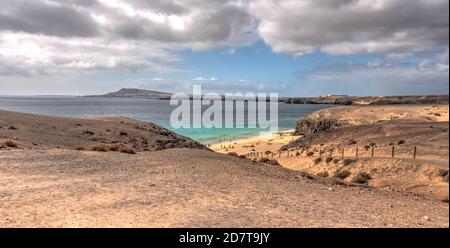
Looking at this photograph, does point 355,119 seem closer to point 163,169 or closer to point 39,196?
point 163,169

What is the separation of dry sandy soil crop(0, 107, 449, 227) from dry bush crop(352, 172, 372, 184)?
24.2 feet

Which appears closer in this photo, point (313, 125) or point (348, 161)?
point (348, 161)

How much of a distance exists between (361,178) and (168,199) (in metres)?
17.0

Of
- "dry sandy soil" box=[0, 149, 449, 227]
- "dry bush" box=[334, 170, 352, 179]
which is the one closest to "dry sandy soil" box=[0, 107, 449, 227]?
"dry sandy soil" box=[0, 149, 449, 227]

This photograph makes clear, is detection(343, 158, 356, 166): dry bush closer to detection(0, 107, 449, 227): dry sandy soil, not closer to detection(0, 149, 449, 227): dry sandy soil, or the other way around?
detection(0, 107, 449, 227): dry sandy soil

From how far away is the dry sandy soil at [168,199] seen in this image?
904 cm

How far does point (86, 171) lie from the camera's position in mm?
15758

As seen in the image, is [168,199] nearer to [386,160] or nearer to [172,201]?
[172,201]

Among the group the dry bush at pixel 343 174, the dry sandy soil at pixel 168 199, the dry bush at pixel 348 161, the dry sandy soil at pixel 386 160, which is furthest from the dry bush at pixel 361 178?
the dry sandy soil at pixel 168 199

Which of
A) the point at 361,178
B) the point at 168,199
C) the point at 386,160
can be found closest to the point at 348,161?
the point at 386,160

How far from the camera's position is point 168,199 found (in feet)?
36.0

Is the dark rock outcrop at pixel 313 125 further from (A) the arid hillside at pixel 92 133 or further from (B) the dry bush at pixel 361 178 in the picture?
(B) the dry bush at pixel 361 178

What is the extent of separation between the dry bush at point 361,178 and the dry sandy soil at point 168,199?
24.2ft
